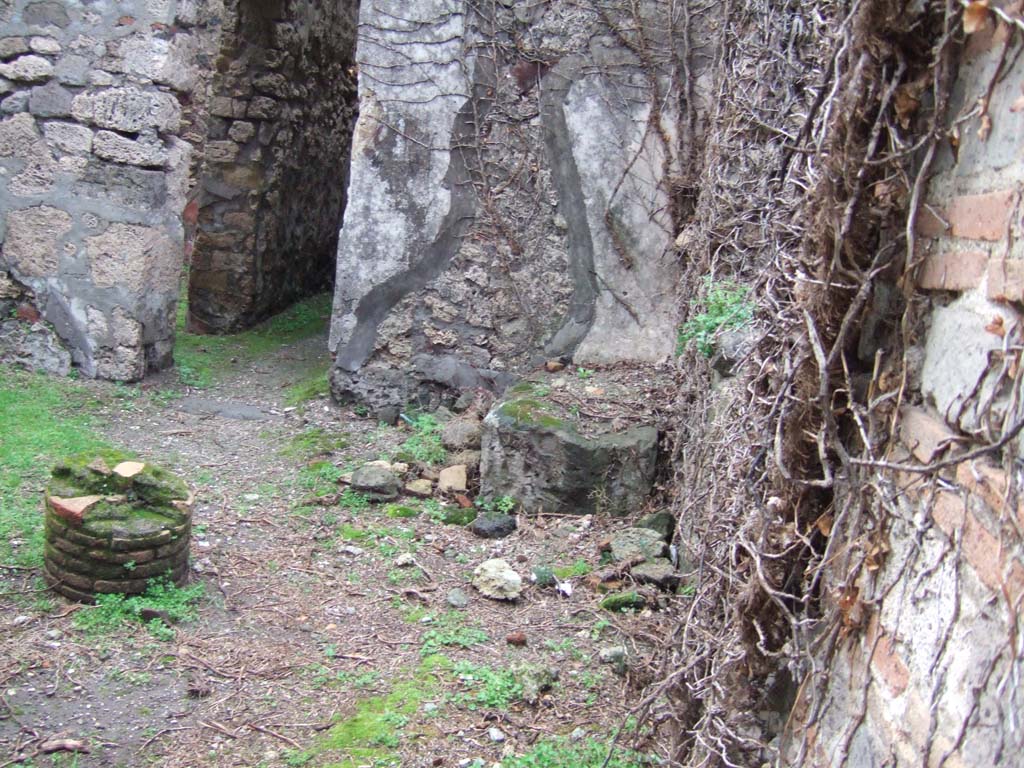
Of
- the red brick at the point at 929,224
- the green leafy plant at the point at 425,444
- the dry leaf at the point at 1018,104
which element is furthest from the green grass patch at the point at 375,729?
the dry leaf at the point at 1018,104

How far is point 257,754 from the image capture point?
8.38 feet

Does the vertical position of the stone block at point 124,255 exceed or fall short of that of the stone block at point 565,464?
it exceeds it

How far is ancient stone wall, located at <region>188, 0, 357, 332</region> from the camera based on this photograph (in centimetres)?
638

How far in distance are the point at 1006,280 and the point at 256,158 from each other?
231 inches

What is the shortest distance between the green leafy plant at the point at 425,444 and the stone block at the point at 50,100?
7.81 feet

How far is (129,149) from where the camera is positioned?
4.85 meters

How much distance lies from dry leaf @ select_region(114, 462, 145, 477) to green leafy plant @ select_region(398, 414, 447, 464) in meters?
1.53

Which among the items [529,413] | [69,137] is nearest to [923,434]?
[529,413]

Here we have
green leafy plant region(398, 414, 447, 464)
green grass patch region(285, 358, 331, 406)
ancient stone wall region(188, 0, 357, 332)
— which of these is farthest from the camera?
ancient stone wall region(188, 0, 357, 332)

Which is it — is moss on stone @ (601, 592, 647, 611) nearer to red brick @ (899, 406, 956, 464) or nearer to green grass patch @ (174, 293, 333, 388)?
red brick @ (899, 406, 956, 464)

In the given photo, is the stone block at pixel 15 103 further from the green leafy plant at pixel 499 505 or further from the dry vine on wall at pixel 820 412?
the dry vine on wall at pixel 820 412

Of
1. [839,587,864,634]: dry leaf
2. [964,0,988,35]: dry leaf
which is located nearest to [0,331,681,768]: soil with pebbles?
[839,587,864,634]: dry leaf

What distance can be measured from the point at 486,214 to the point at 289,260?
274cm

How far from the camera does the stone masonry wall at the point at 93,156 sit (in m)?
4.77
